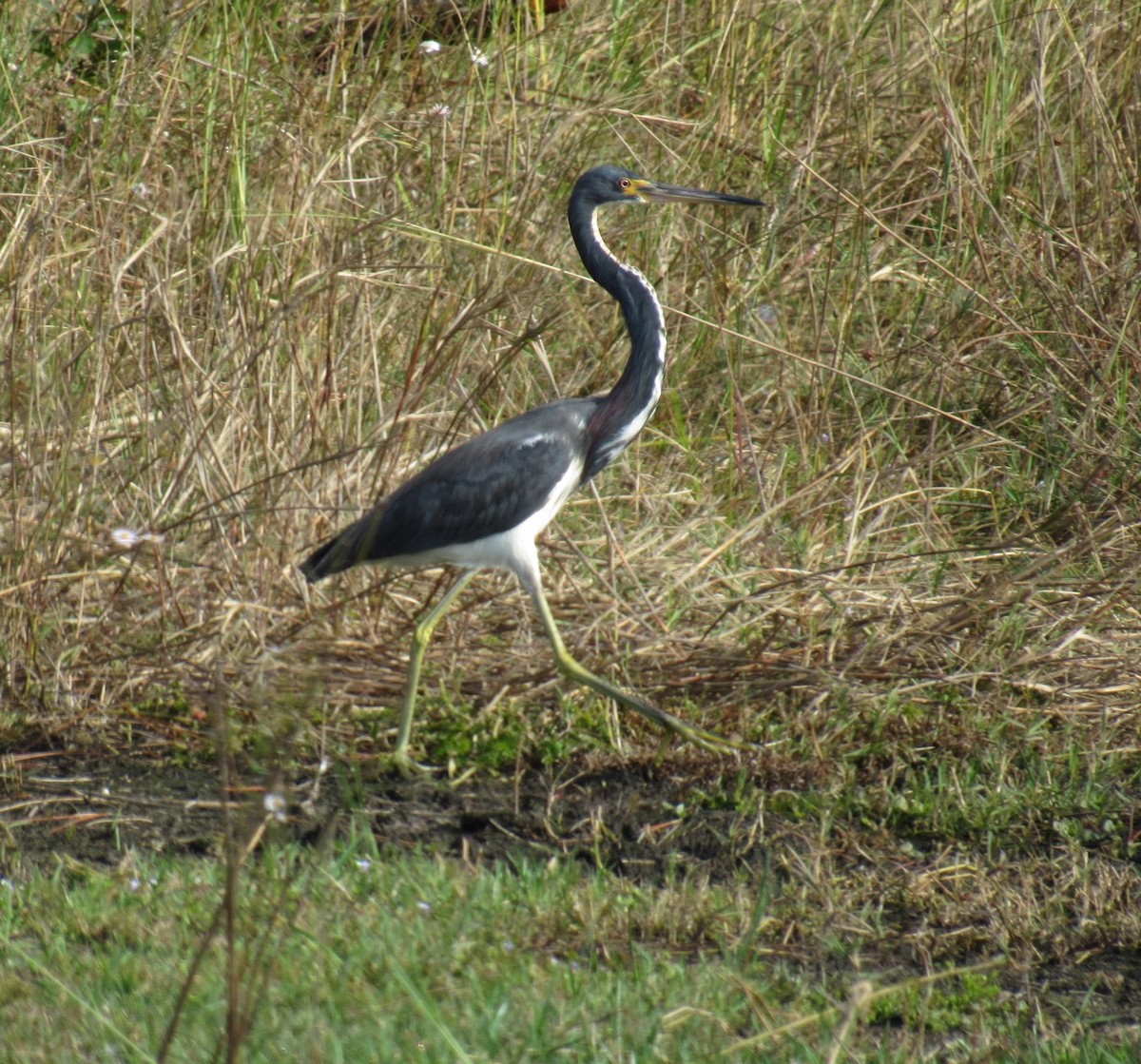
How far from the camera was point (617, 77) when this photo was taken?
7051 mm

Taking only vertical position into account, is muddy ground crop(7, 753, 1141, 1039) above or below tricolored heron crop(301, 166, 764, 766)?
below

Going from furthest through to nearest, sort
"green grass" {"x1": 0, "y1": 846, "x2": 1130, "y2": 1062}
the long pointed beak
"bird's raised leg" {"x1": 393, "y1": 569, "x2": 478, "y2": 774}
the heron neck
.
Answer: the long pointed beak < the heron neck < "bird's raised leg" {"x1": 393, "y1": 569, "x2": 478, "y2": 774} < "green grass" {"x1": 0, "y1": 846, "x2": 1130, "y2": 1062}

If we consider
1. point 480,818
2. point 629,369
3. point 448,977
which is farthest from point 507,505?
point 448,977

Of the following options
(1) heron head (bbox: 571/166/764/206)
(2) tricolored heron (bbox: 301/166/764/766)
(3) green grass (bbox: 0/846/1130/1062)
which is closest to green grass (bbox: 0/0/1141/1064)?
(3) green grass (bbox: 0/846/1130/1062)

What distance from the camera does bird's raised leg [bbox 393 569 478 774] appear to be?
14.2ft

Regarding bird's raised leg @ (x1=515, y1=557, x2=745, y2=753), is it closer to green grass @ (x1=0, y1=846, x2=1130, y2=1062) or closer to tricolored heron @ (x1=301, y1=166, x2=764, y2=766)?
tricolored heron @ (x1=301, y1=166, x2=764, y2=766)

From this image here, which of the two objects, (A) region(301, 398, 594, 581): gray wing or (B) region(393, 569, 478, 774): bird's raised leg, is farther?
(A) region(301, 398, 594, 581): gray wing

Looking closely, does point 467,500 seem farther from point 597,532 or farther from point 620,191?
point 620,191

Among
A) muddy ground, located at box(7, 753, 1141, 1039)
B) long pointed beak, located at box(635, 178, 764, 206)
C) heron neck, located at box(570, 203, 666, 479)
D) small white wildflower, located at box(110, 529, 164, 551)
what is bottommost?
muddy ground, located at box(7, 753, 1141, 1039)

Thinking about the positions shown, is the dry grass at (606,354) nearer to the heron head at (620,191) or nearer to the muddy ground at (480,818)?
the muddy ground at (480,818)

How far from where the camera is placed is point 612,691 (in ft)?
14.4

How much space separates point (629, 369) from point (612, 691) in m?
1.04

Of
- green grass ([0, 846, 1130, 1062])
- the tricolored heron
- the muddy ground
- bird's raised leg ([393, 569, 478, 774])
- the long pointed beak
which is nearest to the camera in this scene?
green grass ([0, 846, 1130, 1062])

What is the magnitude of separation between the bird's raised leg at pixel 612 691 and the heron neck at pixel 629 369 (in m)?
0.47
